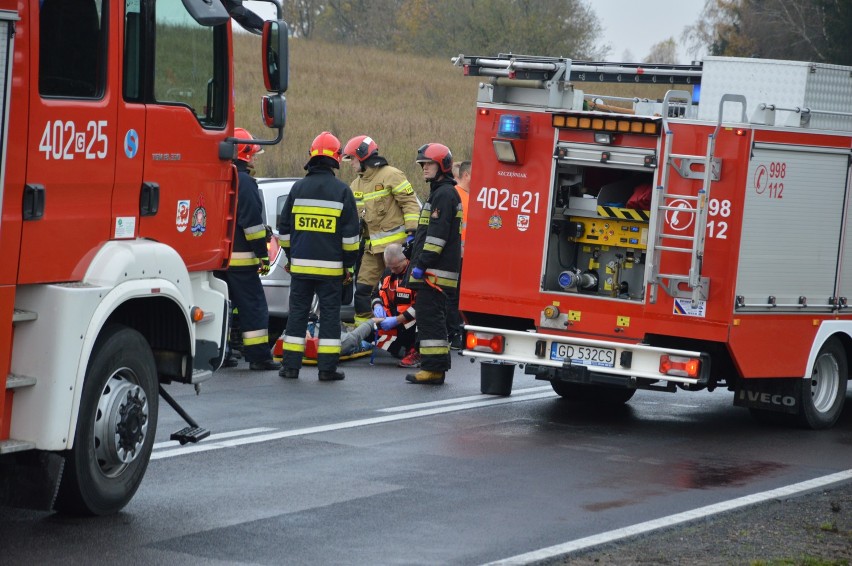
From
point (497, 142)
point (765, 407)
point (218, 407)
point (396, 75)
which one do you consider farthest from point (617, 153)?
point (396, 75)

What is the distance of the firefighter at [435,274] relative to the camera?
39.2ft

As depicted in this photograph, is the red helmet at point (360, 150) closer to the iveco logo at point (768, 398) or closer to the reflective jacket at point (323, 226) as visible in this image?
the reflective jacket at point (323, 226)

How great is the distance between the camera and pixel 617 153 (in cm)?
995

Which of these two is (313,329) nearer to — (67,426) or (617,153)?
(617,153)

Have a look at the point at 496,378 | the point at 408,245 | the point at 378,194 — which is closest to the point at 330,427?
the point at 496,378

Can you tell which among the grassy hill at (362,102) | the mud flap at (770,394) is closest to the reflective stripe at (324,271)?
the mud flap at (770,394)

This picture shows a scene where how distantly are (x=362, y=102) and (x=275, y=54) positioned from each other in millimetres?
33179

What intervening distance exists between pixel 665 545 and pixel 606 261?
13.7 ft

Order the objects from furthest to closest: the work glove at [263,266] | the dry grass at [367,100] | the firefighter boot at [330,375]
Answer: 1. the dry grass at [367,100]
2. the work glove at [263,266]
3. the firefighter boot at [330,375]

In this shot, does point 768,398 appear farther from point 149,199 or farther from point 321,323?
point 149,199

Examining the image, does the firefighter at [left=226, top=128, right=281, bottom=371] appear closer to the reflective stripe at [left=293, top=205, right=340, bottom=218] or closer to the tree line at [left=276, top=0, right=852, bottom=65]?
the reflective stripe at [left=293, top=205, right=340, bottom=218]

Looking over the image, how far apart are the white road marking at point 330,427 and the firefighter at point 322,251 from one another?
1511 mm

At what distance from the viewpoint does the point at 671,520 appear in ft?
23.7

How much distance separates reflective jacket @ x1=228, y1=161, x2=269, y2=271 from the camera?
12133mm
